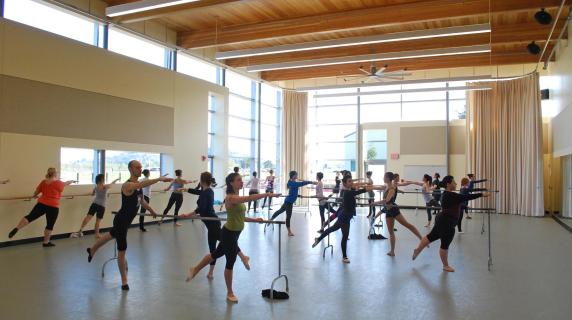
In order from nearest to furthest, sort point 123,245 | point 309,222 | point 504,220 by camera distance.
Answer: point 123,245 < point 309,222 < point 504,220

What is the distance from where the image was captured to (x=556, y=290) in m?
5.05

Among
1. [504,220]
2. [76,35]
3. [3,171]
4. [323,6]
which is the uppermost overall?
[323,6]

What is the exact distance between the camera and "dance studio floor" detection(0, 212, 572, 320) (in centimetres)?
415

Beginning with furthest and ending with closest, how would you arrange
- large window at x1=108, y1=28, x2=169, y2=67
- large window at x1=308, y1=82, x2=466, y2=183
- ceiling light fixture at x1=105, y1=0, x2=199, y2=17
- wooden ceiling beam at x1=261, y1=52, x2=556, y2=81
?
large window at x1=308, y1=82, x2=466, y2=183
wooden ceiling beam at x1=261, y1=52, x2=556, y2=81
large window at x1=108, y1=28, x2=169, y2=67
ceiling light fixture at x1=105, y1=0, x2=199, y2=17

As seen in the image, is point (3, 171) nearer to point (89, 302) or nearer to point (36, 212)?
point (36, 212)

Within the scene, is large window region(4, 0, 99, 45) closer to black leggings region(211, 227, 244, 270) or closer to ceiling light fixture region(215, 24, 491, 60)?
ceiling light fixture region(215, 24, 491, 60)

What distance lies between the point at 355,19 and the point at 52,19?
21.6ft

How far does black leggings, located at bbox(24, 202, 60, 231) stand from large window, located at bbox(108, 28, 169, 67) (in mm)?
4139

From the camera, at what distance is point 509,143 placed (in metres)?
14.7

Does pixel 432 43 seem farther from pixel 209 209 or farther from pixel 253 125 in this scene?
pixel 209 209

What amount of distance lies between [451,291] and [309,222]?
7.08 m

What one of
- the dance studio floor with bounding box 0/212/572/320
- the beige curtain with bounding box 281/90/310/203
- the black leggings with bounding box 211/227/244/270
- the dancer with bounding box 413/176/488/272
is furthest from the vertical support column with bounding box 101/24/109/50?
the beige curtain with bounding box 281/90/310/203

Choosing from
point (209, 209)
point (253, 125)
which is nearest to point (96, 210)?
point (209, 209)

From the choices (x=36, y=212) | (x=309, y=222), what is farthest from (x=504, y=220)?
(x=36, y=212)
